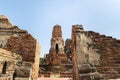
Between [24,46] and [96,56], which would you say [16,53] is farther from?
[96,56]

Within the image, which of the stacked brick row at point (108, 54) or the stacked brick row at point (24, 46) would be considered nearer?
the stacked brick row at point (108, 54)

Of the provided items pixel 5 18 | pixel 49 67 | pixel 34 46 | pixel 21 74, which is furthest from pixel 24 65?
pixel 49 67

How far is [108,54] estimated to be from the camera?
4.93 metres

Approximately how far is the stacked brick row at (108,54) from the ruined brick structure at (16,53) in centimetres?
216

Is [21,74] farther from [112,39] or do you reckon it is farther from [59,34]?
[59,34]

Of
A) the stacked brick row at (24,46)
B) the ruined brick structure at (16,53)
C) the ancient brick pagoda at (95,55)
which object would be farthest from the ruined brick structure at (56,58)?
the ancient brick pagoda at (95,55)

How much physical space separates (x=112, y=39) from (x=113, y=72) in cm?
105

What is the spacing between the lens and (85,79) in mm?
4625

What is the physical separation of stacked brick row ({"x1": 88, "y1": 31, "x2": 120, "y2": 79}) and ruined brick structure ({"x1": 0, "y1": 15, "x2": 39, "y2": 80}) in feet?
7.09

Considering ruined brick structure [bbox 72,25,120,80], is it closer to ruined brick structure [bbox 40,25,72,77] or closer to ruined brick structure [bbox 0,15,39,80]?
ruined brick structure [bbox 0,15,39,80]

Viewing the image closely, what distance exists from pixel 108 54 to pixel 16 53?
127 inches

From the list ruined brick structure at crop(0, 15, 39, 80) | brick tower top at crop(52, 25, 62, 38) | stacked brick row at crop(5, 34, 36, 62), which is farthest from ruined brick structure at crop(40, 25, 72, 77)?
stacked brick row at crop(5, 34, 36, 62)

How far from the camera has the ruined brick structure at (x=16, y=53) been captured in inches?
183

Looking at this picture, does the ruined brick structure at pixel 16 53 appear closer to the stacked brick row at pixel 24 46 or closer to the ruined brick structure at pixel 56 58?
the stacked brick row at pixel 24 46
